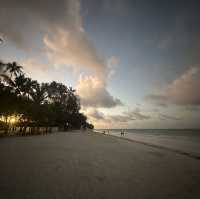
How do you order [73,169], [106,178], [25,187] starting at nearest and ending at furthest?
[25,187]
[106,178]
[73,169]

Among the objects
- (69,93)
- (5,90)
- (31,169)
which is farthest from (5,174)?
(69,93)

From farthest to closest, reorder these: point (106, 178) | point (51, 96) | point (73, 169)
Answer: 1. point (51, 96)
2. point (73, 169)
3. point (106, 178)

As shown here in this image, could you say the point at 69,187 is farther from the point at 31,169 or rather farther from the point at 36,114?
the point at 36,114

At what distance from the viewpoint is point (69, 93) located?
226ft

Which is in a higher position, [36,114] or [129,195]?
[36,114]

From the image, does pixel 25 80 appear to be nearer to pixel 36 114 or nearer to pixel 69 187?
pixel 36 114

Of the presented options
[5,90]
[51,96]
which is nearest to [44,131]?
[51,96]

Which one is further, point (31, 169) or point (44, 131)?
point (44, 131)

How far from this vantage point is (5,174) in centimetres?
623

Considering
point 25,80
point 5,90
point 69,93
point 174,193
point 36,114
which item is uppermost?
point 69,93

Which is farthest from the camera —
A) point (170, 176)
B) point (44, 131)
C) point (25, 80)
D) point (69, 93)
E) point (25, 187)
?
point (69, 93)

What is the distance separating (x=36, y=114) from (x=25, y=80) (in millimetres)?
7768

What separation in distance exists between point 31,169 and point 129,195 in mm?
4895

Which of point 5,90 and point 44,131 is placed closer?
point 5,90
